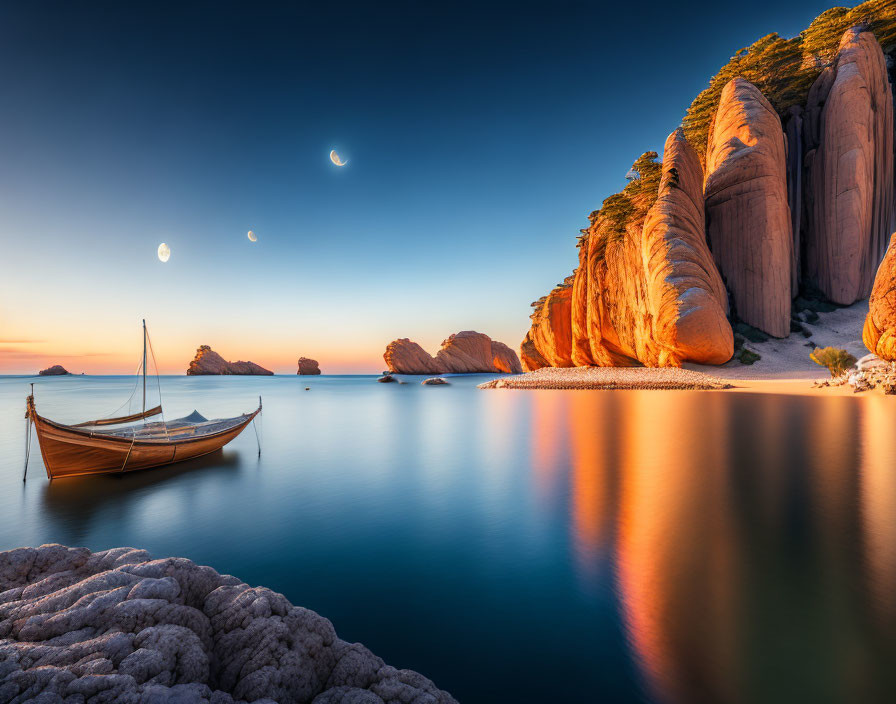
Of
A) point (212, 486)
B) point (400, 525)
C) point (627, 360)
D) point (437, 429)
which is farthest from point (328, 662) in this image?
point (627, 360)

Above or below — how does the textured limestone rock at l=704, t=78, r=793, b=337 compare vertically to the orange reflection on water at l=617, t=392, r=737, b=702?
above

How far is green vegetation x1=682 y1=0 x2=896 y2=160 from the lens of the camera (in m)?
31.3

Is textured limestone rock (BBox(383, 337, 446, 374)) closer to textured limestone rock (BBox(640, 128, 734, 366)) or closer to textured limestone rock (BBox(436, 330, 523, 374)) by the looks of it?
textured limestone rock (BBox(436, 330, 523, 374))

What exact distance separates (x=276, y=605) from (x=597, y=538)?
423 cm

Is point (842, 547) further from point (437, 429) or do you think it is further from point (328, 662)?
point (437, 429)

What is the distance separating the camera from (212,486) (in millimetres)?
8117

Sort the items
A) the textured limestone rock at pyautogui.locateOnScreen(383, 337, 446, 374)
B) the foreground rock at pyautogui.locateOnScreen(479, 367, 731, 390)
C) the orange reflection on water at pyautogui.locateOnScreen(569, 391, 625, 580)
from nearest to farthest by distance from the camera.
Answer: the orange reflection on water at pyautogui.locateOnScreen(569, 391, 625, 580) < the foreground rock at pyautogui.locateOnScreen(479, 367, 731, 390) < the textured limestone rock at pyautogui.locateOnScreen(383, 337, 446, 374)

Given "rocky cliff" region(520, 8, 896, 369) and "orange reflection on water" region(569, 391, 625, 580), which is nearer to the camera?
"orange reflection on water" region(569, 391, 625, 580)

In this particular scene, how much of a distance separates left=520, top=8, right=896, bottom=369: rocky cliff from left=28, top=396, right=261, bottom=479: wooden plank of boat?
28.6m

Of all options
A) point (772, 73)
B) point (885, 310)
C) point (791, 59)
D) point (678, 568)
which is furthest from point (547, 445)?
point (791, 59)

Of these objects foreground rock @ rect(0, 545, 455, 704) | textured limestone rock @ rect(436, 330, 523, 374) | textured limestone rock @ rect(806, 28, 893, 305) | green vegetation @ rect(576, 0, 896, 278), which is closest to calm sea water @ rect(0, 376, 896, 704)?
foreground rock @ rect(0, 545, 455, 704)

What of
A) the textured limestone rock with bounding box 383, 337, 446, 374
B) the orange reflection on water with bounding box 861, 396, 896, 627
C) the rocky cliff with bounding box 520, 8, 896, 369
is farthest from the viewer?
the textured limestone rock with bounding box 383, 337, 446, 374

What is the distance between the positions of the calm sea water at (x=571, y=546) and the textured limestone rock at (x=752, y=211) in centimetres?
2210

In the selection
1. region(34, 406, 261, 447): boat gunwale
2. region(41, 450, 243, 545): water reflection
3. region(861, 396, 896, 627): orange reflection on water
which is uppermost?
region(34, 406, 261, 447): boat gunwale
